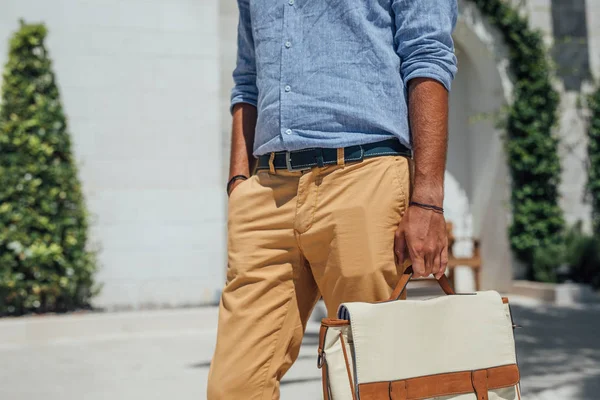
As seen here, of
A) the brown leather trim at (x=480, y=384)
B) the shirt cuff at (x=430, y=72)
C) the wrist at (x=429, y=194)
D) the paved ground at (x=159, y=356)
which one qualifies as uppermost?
the shirt cuff at (x=430, y=72)

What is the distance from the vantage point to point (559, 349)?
4.59m

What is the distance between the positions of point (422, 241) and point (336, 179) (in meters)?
0.24

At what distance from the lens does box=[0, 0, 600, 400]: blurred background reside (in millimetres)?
5250

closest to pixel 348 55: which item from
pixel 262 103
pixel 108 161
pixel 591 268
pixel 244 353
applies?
pixel 262 103

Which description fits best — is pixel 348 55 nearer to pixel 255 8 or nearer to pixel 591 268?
pixel 255 8

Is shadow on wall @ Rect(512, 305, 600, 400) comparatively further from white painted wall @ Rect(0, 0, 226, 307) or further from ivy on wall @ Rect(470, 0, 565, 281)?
white painted wall @ Rect(0, 0, 226, 307)

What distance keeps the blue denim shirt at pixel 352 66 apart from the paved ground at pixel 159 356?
215 centimetres

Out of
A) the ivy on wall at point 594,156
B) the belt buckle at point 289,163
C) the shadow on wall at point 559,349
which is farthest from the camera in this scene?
the ivy on wall at point 594,156

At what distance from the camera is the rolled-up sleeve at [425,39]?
60.6 inches

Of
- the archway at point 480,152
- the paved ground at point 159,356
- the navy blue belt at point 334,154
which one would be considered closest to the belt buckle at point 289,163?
the navy blue belt at point 334,154

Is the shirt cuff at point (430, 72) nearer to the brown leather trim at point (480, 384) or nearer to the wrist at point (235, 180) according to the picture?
the wrist at point (235, 180)

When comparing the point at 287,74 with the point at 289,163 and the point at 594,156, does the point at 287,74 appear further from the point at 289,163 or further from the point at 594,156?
the point at 594,156

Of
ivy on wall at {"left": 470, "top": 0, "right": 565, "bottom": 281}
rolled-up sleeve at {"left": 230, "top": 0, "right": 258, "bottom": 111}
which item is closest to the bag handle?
rolled-up sleeve at {"left": 230, "top": 0, "right": 258, "bottom": 111}

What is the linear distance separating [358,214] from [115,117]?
5459 mm
